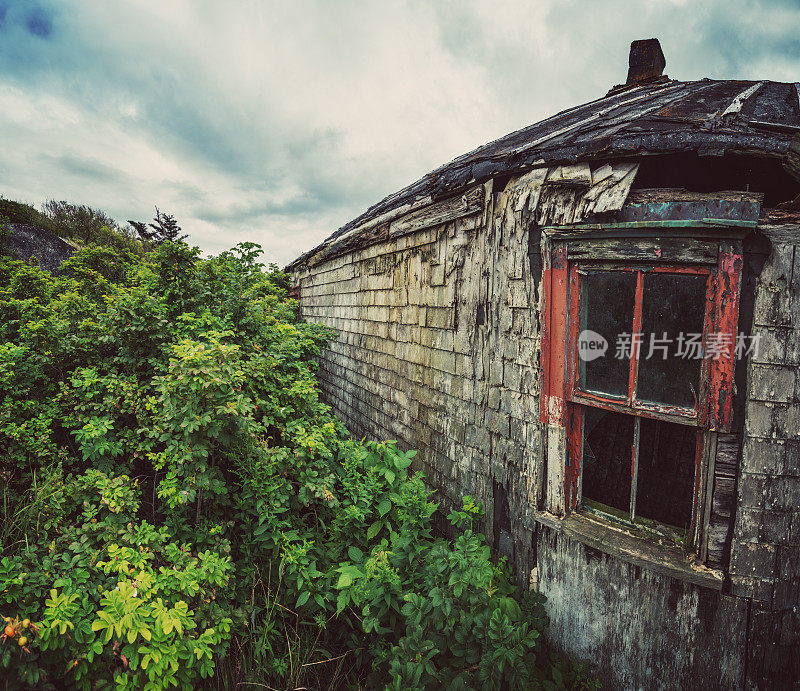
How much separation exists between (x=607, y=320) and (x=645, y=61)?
379 centimetres

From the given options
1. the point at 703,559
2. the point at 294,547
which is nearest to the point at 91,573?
the point at 294,547

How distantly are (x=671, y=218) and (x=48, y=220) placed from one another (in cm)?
2042

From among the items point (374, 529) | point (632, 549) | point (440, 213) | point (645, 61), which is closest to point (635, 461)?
point (632, 549)

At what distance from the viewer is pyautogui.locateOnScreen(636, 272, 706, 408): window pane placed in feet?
6.33

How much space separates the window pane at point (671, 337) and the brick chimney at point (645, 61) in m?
3.47

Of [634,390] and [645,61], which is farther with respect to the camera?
[645,61]

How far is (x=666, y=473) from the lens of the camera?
314 cm

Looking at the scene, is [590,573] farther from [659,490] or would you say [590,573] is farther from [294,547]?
[294,547]

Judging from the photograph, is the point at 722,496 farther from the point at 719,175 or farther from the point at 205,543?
the point at 205,543

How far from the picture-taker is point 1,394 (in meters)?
3.19

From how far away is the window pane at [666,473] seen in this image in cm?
285

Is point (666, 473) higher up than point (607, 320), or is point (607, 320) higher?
point (607, 320)

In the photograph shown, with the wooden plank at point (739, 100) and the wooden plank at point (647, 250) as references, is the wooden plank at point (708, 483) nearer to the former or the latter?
the wooden plank at point (647, 250)

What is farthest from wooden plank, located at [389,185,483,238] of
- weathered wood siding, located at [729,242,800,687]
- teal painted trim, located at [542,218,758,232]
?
weathered wood siding, located at [729,242,800,687]
